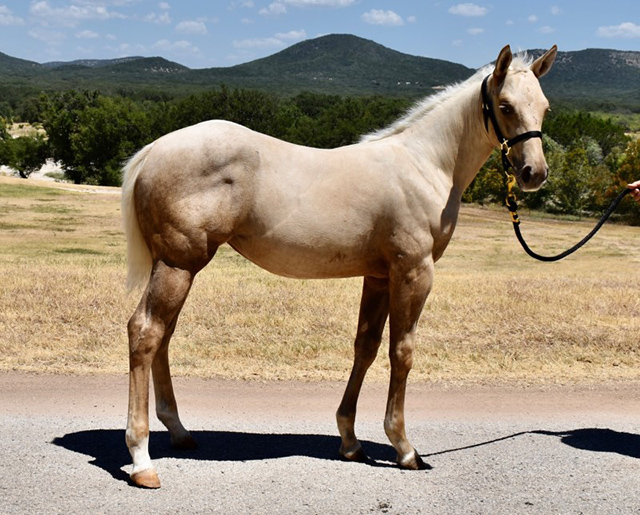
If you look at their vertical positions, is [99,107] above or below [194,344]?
above

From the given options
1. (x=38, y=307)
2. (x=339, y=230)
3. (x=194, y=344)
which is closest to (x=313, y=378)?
(x=194, y=344)

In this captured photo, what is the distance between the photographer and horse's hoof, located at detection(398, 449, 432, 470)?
559cm

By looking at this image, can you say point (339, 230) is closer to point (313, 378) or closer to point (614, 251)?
point (313, 378)

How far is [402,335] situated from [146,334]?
1816 mm

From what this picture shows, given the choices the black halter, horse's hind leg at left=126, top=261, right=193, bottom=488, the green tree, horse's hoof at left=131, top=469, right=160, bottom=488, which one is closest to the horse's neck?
the black halter

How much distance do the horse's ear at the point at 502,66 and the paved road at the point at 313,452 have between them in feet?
9.23

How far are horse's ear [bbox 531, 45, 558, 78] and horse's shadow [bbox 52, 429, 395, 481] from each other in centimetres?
Answer: 306

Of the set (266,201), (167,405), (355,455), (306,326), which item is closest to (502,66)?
(266,201)

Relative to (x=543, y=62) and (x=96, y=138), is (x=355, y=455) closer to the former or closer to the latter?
(x=543, y=62)

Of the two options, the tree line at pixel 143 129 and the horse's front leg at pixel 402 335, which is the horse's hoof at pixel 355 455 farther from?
the tree line at pixel 143 129

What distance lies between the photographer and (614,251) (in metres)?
27.4

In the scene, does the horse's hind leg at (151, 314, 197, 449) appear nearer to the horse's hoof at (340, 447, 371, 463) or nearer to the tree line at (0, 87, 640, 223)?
the horse's hoof at (340, 447, 371, 463)

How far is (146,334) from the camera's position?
5172mm

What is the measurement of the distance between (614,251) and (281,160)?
24.6 meters
